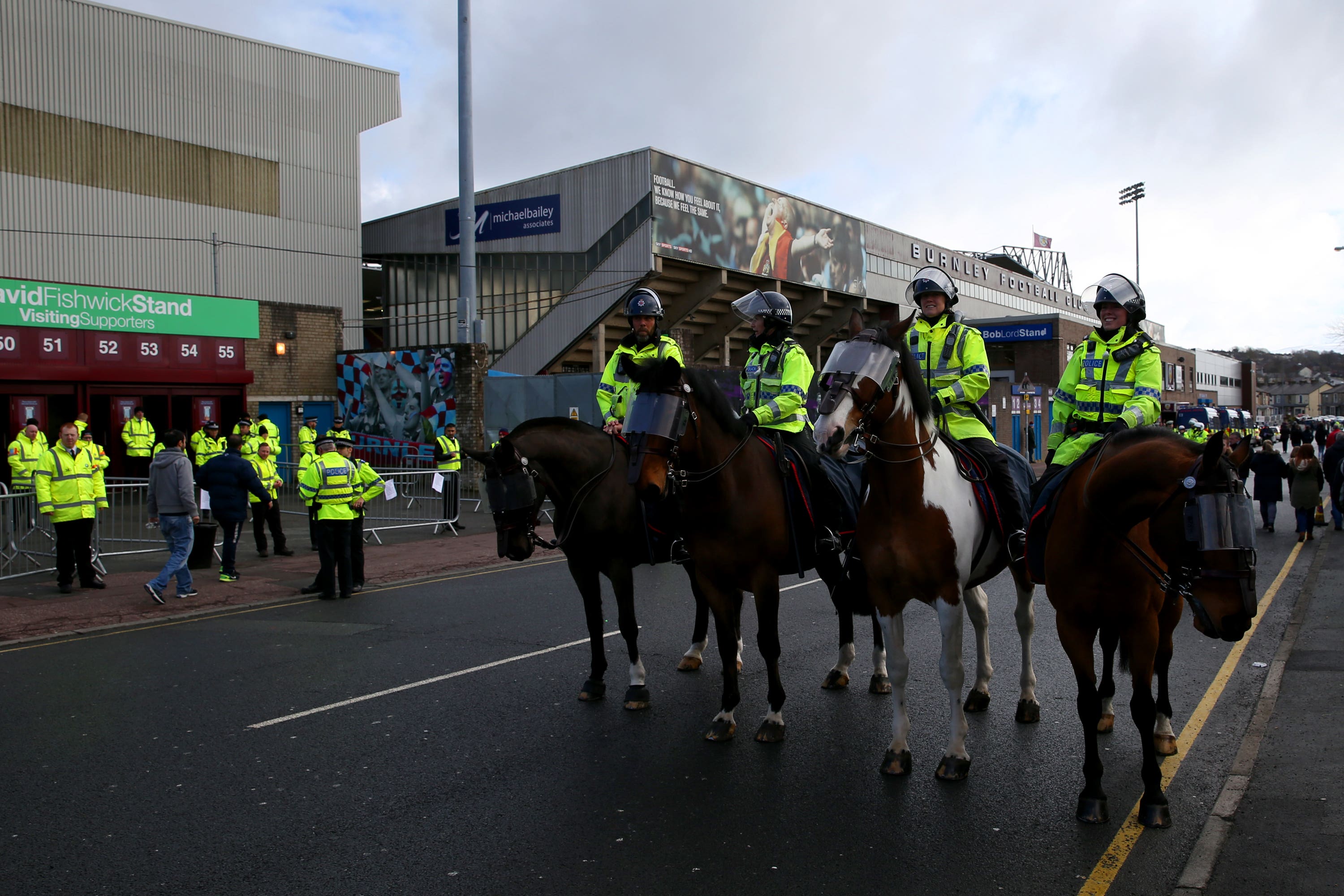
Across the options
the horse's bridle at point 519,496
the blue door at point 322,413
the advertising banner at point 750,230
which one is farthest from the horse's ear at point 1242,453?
the advertising banner at point 750,230

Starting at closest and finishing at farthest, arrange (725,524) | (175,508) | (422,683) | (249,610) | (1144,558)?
(1144,558) → (725,524) → (422,683) → (249,610) → (175,508)

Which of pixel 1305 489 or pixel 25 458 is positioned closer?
pixel 25 458

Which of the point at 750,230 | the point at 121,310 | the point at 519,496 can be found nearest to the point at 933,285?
the point at 519,496

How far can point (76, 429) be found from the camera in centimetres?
1168

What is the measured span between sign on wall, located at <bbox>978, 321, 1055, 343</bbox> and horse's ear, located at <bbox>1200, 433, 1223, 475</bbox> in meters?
49.8

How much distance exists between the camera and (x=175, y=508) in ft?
35.7

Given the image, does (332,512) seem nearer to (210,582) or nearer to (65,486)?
(210,582)

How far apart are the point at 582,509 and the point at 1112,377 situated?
3419mm

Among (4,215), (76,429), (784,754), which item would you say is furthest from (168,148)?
(784,754)

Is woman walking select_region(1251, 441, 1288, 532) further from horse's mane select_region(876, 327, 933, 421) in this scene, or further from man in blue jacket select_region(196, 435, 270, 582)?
man in blue jacket select_region(196, 435, 270, 582)

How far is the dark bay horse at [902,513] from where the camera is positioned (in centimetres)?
488

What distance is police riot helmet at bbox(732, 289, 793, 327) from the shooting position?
646 centimetres

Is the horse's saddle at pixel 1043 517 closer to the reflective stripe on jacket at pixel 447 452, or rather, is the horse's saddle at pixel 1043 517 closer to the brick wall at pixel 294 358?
the reflective stripe on jacket at pixel 447 452

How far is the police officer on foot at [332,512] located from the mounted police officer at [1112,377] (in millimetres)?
8167
